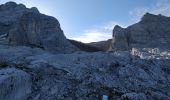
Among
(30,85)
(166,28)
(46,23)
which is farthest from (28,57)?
(166,28)

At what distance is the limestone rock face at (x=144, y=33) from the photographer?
3916cm

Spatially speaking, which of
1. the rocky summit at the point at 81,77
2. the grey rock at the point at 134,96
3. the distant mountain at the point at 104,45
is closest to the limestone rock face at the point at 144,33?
the distant mountain at the point at 104,45

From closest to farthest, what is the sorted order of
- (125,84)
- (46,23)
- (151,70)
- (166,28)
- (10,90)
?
(10,90) → (125,84) → (151,70) → (46,23) → (166,28)

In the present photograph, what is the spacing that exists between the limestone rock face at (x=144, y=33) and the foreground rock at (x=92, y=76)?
1487cm

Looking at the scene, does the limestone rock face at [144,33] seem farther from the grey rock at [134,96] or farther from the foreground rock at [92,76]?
the grey rock at [134,96]

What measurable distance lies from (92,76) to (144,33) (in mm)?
22205

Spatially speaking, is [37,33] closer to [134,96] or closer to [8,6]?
[134,96]

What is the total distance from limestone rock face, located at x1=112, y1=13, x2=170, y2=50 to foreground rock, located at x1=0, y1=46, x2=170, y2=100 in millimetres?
14867

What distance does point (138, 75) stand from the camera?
2114 centimetres

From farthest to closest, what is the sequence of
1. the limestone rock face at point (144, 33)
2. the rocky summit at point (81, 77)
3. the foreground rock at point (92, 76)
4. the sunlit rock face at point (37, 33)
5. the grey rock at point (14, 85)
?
the limestone rock face at point (144, 33) < the sunlit rock face at point (37, 33) < the foreground rock at point (92, 76) < the rocky summit at point (81, 77) < the grey rock at point (14, 85)

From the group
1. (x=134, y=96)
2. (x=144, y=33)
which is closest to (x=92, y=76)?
(x=134, y=96)

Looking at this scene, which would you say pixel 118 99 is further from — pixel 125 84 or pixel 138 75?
pixel 138 75

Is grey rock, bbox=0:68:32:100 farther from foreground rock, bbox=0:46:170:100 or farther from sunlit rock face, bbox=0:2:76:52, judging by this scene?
sunlit rock face, bbox=0:2:76:52

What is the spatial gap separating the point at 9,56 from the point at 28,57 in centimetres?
148
